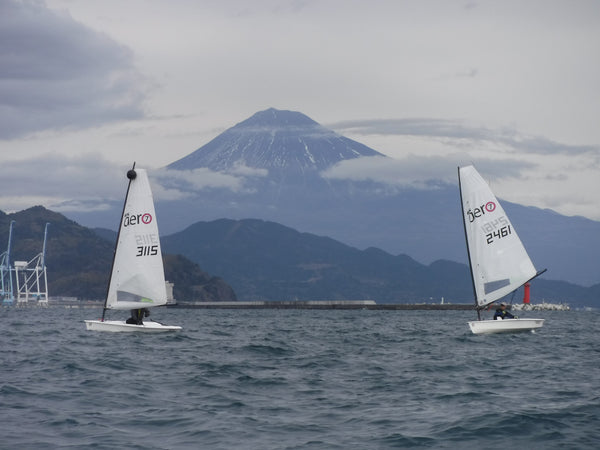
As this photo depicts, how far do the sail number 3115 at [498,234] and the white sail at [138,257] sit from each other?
25117mm

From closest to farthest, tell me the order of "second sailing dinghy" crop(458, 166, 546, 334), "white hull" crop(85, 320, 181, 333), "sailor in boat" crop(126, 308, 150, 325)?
"white hull" crop(85, 320, 181, 333)
"sailor in boat" crop(126, 308, 150, 325)
"second sailing dinghy" crop(458, 166, 546, 334)

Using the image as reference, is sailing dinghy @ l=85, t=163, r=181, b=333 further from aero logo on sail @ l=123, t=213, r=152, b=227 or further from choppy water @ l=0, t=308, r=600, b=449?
choppy water @ l=0, t=308, r=600, b=449

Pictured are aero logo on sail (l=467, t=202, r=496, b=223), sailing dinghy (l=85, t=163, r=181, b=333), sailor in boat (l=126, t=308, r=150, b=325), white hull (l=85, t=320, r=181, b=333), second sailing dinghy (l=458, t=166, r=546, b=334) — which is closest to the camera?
white hull (l=85, t=320, r=181, b=333)

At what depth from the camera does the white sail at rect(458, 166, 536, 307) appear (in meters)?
62.2

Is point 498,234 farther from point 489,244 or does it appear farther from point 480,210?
point 480,210

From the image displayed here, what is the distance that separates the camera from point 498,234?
62.4 m

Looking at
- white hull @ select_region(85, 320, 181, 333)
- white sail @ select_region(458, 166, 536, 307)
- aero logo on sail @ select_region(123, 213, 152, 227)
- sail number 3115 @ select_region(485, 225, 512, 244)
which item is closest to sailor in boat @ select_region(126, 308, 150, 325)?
white hull @ select_region(85, 320, 181, 333)

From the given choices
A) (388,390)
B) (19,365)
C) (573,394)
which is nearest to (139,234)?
(19,365)

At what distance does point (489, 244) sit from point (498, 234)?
3.38 ft

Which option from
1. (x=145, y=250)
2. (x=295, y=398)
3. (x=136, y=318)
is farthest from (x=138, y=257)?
(x=295, y=398)

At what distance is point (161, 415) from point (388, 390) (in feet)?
29.3

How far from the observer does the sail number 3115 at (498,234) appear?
6231 centimetres

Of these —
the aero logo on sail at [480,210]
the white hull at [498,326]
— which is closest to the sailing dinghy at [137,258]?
the white hull at [498,326]

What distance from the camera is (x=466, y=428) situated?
72.1 ft
